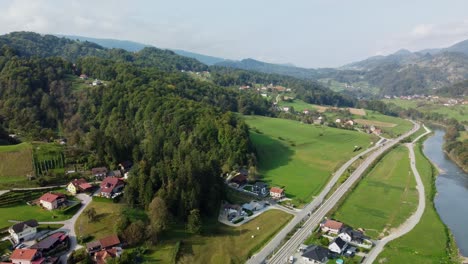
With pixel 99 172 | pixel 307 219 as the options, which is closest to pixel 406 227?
pixel 307 219

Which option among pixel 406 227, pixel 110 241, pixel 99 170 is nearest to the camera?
pixel 110 241

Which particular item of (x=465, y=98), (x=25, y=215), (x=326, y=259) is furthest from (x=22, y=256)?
(x=465, y=98)

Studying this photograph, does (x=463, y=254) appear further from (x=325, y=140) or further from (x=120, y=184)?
(x=325, y=140)

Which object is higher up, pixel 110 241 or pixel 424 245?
pixel 110 241

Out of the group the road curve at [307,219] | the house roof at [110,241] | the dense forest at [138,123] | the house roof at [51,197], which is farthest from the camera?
the dense forest at [138,123]

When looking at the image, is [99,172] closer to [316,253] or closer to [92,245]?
[92,245]

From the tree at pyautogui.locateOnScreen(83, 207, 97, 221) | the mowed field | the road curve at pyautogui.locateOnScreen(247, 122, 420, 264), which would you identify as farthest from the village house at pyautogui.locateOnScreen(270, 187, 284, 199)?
the tree at pyautogui.locateOnScreen(83, 207, 97, 221)

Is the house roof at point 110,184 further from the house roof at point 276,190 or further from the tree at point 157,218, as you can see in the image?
the house roof at point 276,190

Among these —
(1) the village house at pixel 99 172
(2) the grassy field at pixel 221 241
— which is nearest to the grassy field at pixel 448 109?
(2) the grassy field at pixel 221 241
